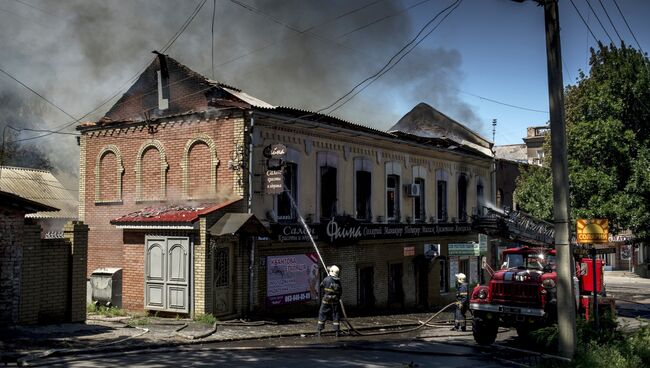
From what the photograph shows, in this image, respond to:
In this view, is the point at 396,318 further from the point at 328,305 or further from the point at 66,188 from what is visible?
the point at 66,188

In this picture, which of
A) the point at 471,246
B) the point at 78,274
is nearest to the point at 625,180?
the point at 471,246

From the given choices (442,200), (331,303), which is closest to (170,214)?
(331,303)

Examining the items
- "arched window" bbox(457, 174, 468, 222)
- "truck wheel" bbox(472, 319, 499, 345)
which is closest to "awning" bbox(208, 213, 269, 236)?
"truck wheel" bbox(472, 319, 499, 345)

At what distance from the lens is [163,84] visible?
63.4 ft

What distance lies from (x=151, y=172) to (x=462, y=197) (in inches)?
600

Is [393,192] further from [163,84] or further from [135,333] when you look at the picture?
[135,333]

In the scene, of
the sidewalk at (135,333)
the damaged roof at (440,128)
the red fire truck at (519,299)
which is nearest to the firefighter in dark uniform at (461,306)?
the sidewalk at (135,333)

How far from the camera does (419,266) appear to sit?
25.8 metres

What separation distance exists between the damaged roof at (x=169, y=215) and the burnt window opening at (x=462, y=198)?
14288mm

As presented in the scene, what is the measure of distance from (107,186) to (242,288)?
243 inches

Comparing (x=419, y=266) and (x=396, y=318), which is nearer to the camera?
(x=396, y=318)

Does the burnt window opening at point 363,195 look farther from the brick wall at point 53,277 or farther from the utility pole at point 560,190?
the utility pole at point 560,190

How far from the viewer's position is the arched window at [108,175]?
19.9m

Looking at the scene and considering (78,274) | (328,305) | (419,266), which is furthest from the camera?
(419,266)
